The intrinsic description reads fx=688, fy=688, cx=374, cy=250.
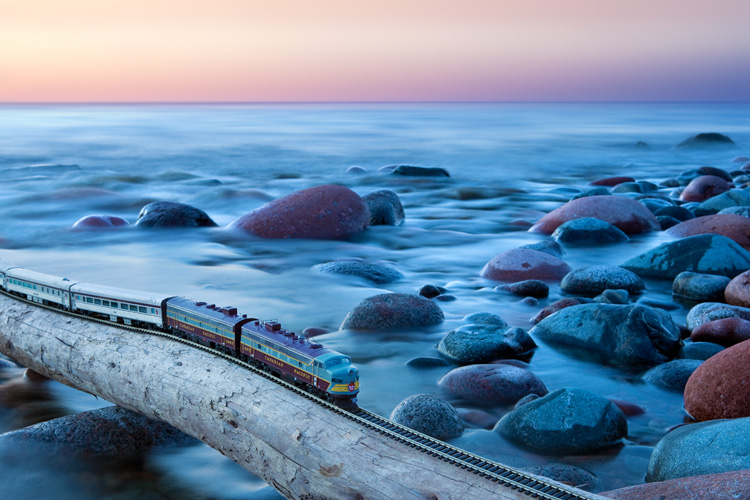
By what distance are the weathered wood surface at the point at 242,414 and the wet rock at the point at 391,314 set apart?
6792 millimetres

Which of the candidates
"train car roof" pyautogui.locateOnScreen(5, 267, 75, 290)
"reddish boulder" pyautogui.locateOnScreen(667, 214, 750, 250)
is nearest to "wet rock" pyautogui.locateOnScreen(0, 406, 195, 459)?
"train car roof" pyautogui.locateOnScreen(5, 267, 75, 290)

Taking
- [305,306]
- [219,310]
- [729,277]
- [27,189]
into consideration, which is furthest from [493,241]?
[27,189]

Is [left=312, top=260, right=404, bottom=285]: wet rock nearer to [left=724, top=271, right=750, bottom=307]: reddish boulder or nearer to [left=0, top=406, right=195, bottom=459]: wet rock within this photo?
[left=724, top=271, right=750, bottom=307]: reddish boulder

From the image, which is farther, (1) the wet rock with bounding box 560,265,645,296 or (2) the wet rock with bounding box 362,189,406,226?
(2) the wet rock with bounding box 362,189,406,226

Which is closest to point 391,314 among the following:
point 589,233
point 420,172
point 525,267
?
point 525,267

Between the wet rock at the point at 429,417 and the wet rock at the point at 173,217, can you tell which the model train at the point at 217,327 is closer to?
the wet rock at the point at 429,417

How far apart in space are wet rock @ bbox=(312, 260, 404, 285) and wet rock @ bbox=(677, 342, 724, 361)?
9610 millimetres

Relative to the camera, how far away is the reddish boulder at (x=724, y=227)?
936 inches

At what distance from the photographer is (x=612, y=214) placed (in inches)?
1141

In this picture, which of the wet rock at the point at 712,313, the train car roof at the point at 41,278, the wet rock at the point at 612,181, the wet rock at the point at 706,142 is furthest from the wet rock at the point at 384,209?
the wet rock at the point at 706,142

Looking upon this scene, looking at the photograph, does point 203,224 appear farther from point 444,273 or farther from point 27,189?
point 27,189

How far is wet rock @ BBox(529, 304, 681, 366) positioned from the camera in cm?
1391

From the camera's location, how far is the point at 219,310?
9.65m

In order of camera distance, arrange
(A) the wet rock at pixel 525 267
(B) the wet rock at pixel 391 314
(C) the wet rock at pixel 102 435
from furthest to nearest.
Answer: (A) the wet rock at pixel 525 267, (B) the wet rock at pixel 391 314, (C) the wet rock at pixel 102 435
